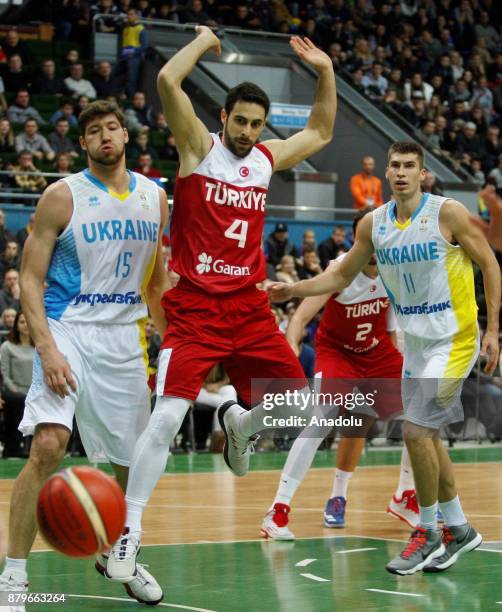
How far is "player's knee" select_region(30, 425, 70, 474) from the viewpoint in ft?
19.6

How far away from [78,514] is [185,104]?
7.75ft

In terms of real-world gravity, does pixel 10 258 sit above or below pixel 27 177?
below

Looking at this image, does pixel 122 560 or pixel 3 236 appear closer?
pixel 122 560

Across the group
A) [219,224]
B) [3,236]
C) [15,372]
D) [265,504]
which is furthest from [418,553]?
[3,236]

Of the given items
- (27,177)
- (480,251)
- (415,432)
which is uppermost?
(480,251)

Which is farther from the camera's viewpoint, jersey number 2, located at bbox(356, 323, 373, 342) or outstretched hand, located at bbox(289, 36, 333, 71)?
jersey number 2, located at bbox(356, 323, 373, 342)

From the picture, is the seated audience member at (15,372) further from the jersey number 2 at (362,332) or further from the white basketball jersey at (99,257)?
the white basketball jersey at (99,257)

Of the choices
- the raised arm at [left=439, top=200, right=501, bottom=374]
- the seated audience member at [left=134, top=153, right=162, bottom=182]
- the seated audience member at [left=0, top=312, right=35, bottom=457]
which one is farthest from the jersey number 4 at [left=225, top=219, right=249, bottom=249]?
the seated audience member at [left=134, top=153, right=162, bottom=182]

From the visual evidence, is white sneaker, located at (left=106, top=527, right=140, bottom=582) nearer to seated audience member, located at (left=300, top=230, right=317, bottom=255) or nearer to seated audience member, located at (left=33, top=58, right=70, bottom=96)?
seated audience member, located at (left=300, top=230, right=317, bottom=255)

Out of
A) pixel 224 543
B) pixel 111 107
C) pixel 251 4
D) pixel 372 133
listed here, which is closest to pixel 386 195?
pixel 372 133

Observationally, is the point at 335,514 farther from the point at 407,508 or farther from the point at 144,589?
the point at 144,589

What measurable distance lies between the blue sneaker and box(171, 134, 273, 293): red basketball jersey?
109 inches

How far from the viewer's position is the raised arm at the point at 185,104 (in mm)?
6625

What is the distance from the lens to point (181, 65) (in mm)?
6645
